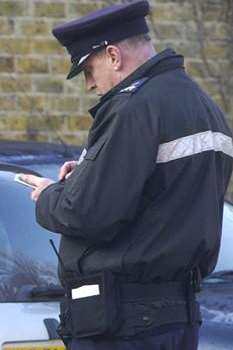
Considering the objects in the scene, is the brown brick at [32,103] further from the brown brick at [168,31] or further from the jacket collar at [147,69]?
the jacket collar at [147,69]

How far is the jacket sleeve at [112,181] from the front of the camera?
351cm

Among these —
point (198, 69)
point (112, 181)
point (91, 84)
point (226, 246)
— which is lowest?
point (226, 246)

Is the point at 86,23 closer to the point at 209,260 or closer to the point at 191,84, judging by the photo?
the point at 191,84

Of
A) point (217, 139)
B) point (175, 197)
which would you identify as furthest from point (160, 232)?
point (217, 139)

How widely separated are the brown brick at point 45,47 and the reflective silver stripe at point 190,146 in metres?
6.72

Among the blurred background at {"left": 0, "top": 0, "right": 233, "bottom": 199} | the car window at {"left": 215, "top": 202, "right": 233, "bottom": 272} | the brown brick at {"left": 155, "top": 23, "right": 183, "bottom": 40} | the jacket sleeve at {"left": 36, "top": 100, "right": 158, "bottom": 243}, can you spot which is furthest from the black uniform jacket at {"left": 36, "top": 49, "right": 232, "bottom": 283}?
the brown brick at {"left": 155, "top": 23, "right": 183, "bottom": 40}

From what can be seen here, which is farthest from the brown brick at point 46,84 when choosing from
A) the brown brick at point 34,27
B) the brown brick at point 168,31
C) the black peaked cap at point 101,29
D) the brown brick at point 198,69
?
the black peaked cap at point 101,29

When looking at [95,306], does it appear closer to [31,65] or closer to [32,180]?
[32,180]

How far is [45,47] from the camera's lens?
34.1ft

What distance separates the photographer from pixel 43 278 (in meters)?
4.48

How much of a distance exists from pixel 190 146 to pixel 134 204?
274 mm

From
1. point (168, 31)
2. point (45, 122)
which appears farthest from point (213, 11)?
point (45, 122)

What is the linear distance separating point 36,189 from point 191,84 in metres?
0.62

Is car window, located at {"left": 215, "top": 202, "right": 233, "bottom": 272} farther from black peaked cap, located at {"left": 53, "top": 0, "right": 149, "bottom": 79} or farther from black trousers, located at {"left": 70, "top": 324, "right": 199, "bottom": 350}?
black peaked cap, located at {"left": 53, "top": 0, "right": 149, "bottom": 79}
